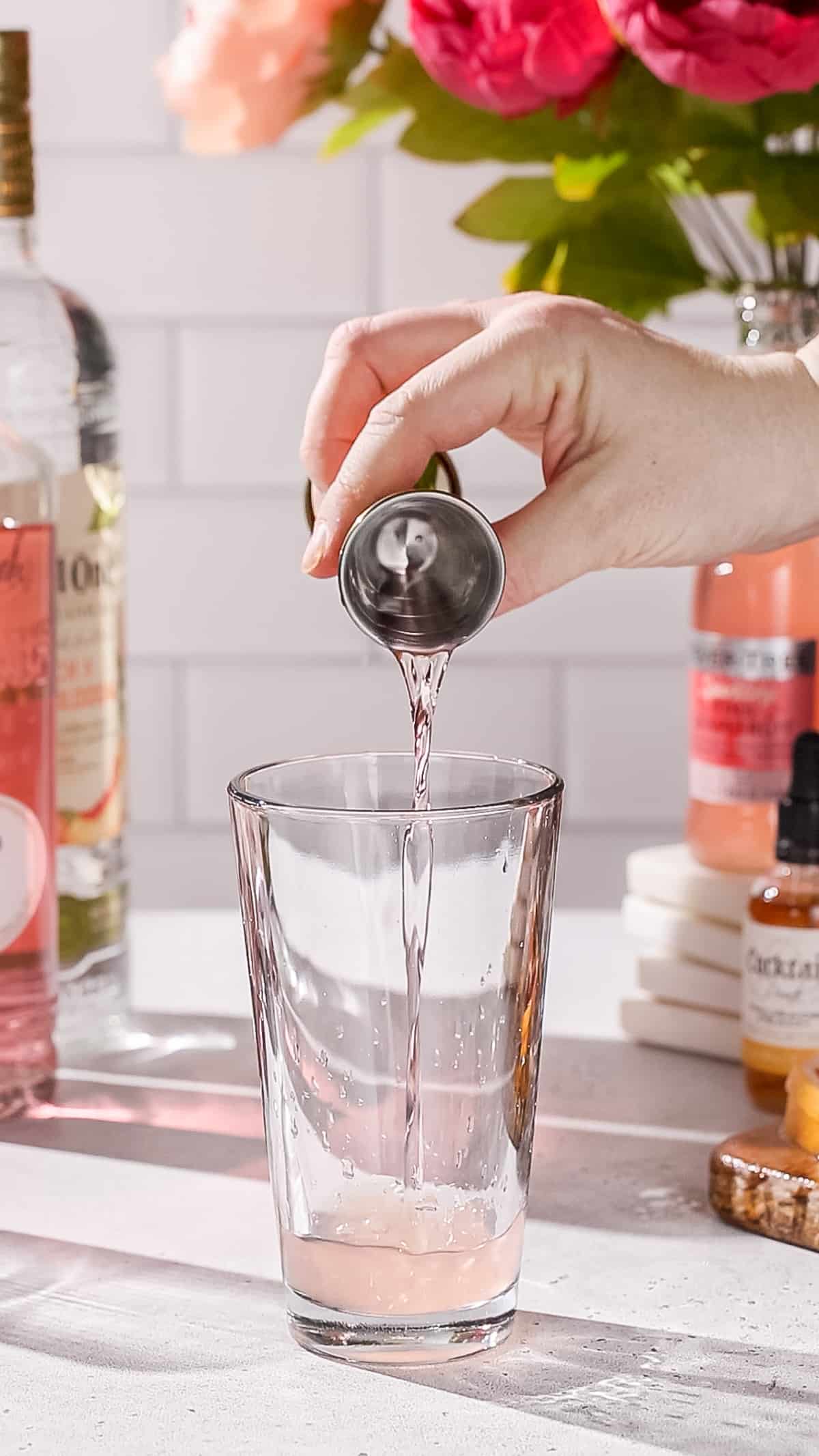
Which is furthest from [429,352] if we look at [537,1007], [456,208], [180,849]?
[180,849]

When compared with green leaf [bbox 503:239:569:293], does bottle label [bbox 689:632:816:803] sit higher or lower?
lower

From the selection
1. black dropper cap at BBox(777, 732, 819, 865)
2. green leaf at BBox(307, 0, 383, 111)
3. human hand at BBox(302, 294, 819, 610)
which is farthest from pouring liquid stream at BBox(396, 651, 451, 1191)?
green leaf at BBox(307, 0, 383, 111)

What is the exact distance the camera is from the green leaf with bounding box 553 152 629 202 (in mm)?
803

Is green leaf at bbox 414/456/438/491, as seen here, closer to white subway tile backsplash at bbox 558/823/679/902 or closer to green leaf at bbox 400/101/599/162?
green leaf at bbox 400/101/599/162

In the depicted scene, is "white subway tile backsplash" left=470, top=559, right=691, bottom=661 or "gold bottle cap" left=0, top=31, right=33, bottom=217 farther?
"white subway tile backsplash" left=470, top=559, right=691, bottom=661

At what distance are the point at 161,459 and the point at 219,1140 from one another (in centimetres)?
Answer: 74

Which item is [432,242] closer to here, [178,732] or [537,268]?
[178,732]

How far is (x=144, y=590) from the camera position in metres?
1.35

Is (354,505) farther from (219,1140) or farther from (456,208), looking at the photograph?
(456,208)

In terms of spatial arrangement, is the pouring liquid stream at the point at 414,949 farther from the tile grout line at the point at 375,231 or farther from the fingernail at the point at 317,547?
the tile grout line at the point at 375,231

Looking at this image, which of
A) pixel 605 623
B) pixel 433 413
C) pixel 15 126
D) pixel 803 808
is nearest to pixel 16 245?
pixel 15 126

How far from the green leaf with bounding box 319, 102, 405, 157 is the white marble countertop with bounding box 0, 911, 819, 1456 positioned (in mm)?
407

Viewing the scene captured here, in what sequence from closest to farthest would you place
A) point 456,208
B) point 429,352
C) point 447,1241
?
point 447,1241, point 429,352, point 456,208

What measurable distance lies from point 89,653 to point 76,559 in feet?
0.13
